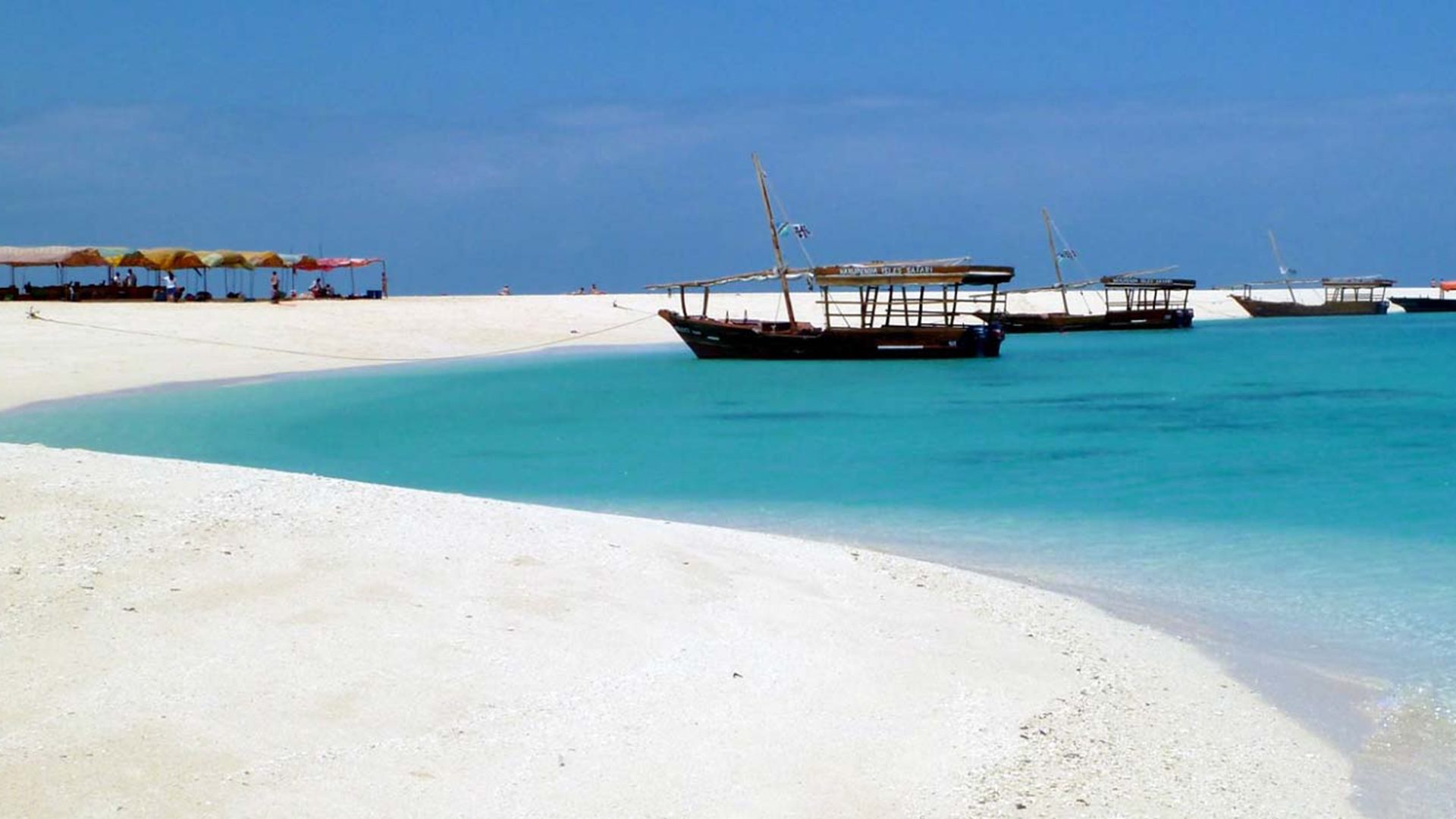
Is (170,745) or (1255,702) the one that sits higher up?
(170,745)

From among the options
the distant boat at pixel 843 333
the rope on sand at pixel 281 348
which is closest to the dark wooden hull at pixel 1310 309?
the distant boat at pixel 843 333

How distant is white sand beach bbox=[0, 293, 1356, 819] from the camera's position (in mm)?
4523

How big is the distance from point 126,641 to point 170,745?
3.36 ft

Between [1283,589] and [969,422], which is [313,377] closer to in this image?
[969,422]

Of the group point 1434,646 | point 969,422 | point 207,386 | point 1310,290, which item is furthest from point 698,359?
point 1310,290

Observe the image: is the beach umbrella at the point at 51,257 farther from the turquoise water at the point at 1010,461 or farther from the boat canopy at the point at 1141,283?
the boat canopy at the point at 1141,283

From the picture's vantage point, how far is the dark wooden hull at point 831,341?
43125 mm

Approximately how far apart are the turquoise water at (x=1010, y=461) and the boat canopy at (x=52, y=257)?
1785 cm

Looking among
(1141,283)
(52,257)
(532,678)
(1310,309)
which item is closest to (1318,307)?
(1310,309)

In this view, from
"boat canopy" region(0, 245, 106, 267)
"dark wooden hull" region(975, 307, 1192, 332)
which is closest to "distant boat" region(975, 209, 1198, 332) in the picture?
"dark wooden hull" region(975, 307, 1192, 332)

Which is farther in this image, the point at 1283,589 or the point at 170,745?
the point at 1283,589

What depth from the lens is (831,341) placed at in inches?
1698

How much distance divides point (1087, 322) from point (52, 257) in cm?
4731

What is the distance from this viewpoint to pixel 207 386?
98.2 feet
